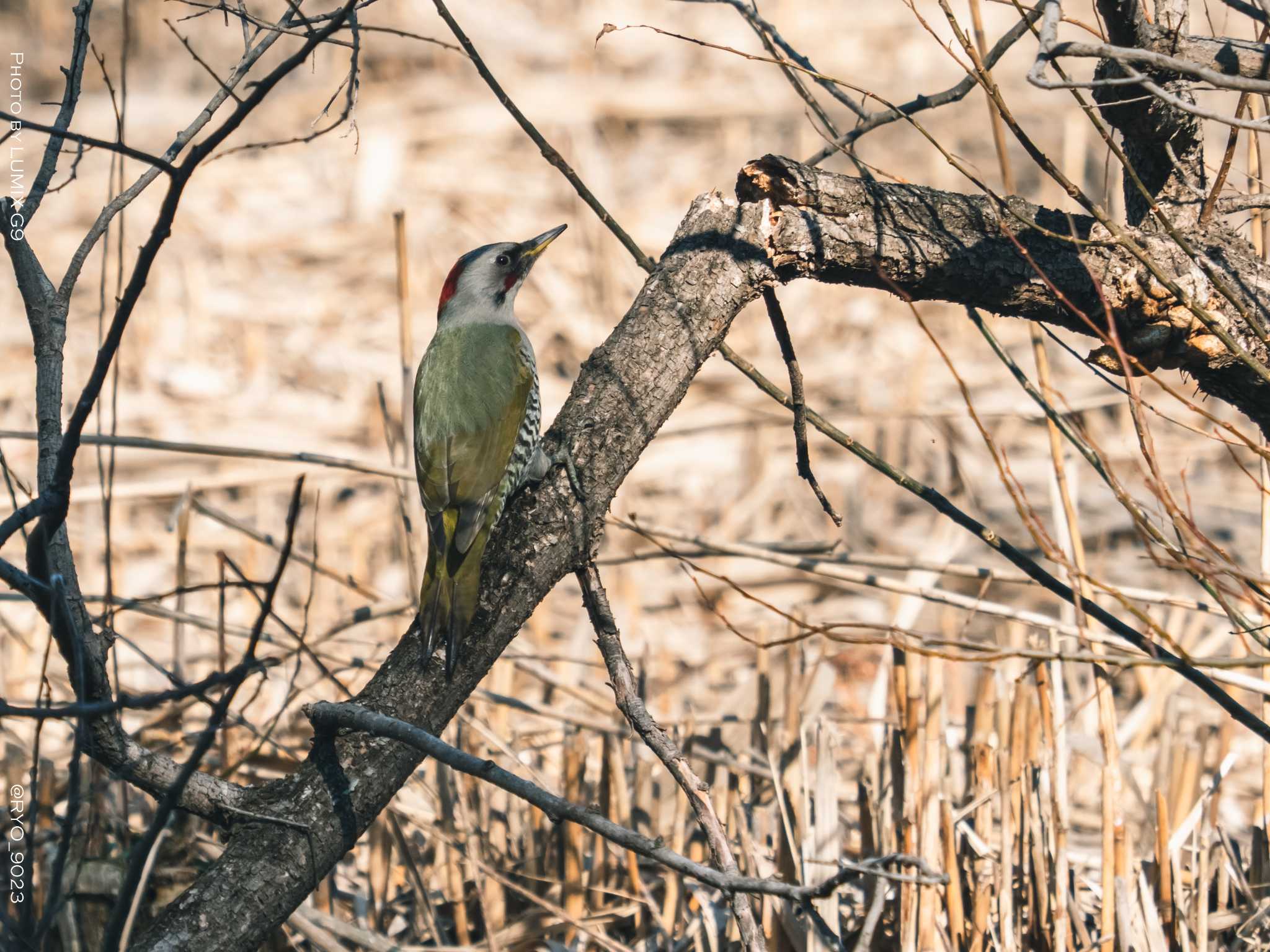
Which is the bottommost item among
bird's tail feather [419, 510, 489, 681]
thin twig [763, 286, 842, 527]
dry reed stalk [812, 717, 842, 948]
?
dry reed stalk [812, 717, 842, 948]

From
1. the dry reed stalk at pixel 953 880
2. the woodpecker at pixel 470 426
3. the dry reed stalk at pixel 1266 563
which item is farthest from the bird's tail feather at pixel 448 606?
the dry reed stalk at pixel 1266 563

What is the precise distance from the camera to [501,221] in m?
8.86

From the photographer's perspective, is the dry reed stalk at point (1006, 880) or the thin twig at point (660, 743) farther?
the dry reed stalk at point (1006, 880)

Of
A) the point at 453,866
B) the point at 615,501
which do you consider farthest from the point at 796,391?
the point at 615,501

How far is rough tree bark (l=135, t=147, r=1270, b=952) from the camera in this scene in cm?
248

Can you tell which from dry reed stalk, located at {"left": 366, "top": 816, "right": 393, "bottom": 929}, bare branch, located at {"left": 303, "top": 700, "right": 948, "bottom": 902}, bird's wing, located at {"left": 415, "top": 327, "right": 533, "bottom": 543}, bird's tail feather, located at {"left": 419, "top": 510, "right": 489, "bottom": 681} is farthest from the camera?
dry reed stalk, located at {"left": 366, "top": 816, "right": 393, "bottom": 929}

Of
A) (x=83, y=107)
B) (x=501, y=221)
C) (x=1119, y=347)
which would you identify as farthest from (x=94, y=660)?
(x=83, y=107)

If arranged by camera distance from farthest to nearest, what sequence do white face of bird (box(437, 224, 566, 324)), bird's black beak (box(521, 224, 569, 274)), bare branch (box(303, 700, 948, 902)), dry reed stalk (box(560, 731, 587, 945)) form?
white face of bird (box(437, 224, 566, 324)) → bird's black beak (box(521, 224, 569, 274)) → dry reed stalk (box(560, 731, 587, 945)) → bare branch (box(303, 700, 948, 902))

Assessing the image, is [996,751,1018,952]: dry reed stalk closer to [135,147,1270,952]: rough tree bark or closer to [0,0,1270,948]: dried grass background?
[0,0,1270,948]: dried grass background

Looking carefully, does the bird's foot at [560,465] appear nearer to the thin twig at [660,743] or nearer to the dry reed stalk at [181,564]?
the thin twig at [660,743]

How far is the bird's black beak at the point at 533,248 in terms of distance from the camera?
4184 mm

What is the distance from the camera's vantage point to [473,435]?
3609 millimetres

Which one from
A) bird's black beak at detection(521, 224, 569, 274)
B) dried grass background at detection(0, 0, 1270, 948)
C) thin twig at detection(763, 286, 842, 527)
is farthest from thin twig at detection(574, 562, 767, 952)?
bird's black beak at detection(521, 224, 569, 274)

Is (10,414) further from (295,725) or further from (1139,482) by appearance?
(1139,482)
